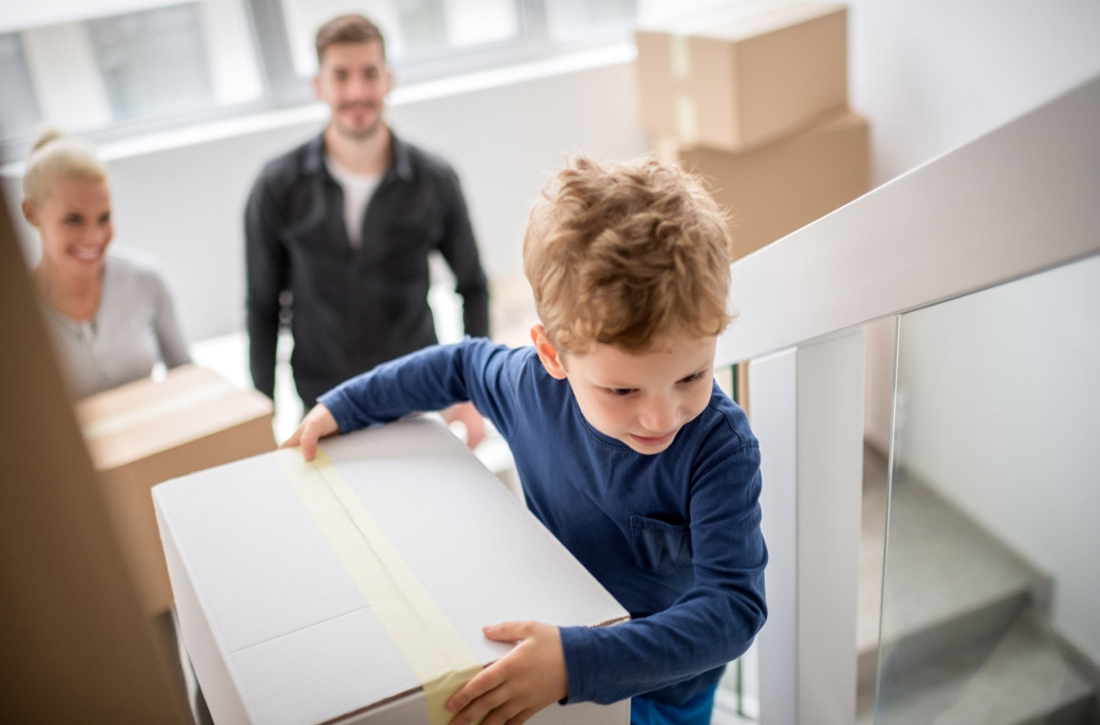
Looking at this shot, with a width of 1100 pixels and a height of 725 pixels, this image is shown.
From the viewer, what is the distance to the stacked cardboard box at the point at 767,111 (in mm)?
2480

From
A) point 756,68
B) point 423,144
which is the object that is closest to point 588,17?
point 423,144

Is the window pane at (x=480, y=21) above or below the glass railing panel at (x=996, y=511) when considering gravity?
above

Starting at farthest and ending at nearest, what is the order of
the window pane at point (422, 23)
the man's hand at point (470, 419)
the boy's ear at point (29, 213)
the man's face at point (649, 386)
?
the window pane at point (422, 23), the boy's ear at point (29, 213), the man's hand at point (470, 419), the man's face at point (649, 386)

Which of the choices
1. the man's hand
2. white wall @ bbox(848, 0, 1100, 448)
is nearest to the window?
white wall @ bbox(848, 0, 1100, 448)

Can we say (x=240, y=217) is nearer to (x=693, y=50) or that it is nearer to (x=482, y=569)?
(x=693, y=50)

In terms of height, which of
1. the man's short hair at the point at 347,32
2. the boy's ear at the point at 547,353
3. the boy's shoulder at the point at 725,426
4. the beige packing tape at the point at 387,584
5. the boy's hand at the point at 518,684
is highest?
the man's short hair at the point at 347,32

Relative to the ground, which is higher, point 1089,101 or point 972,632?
point 1089,101

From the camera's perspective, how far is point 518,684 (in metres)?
0.58

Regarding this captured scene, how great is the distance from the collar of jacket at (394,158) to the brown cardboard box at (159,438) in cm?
58

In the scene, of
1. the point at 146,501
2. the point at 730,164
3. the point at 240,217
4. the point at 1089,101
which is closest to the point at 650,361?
the point at 1089,101

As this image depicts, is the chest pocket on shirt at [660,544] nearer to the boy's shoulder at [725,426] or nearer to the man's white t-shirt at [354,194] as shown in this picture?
the boy's shoulder at [725,426]

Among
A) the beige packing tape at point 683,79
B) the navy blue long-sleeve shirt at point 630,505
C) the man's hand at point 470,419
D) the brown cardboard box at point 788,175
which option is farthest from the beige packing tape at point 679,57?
the navy blue long-sleeve shirt at point 630,505

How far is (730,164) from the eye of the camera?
102 inches

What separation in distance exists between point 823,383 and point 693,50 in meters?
2.02
